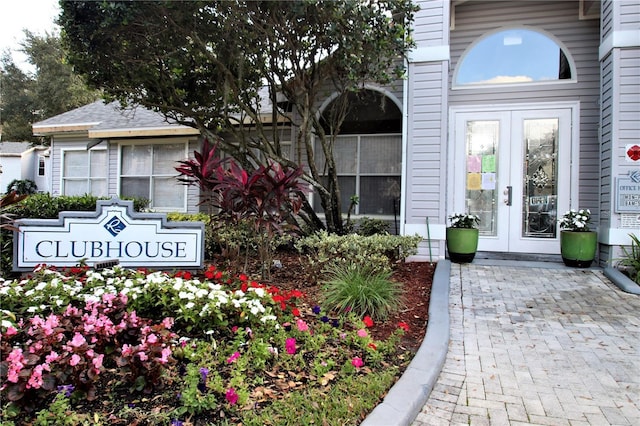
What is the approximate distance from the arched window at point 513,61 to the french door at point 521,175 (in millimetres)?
614

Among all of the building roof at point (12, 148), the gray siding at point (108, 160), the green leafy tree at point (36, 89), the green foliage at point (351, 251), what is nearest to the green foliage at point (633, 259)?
the green foliage at point (351, 251)

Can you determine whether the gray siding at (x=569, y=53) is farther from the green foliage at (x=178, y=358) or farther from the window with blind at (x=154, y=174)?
the window with blind at (x=154, y=174)

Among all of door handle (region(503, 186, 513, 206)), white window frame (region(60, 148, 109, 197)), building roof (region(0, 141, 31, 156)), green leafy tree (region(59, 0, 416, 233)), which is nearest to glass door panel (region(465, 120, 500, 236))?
door handle (region(503, 186, 513, 206))

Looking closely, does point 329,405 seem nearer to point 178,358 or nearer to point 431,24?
point 178,358

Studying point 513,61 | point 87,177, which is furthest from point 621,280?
point 87,177

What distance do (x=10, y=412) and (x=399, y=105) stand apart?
7.03m

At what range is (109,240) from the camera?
15.4 ft

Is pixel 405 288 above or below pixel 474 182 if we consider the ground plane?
below

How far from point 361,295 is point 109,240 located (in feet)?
9.71

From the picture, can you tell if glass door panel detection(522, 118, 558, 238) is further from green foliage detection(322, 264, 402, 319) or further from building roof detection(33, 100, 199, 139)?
building roof detection(33, 100, 199, 139)

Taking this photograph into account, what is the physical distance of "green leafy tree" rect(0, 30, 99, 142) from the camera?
26438 millimetres

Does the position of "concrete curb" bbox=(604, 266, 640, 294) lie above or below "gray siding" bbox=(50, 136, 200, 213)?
below

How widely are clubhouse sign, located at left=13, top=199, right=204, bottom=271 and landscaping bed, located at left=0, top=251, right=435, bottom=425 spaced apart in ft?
2.55

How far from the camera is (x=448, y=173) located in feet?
23.7
